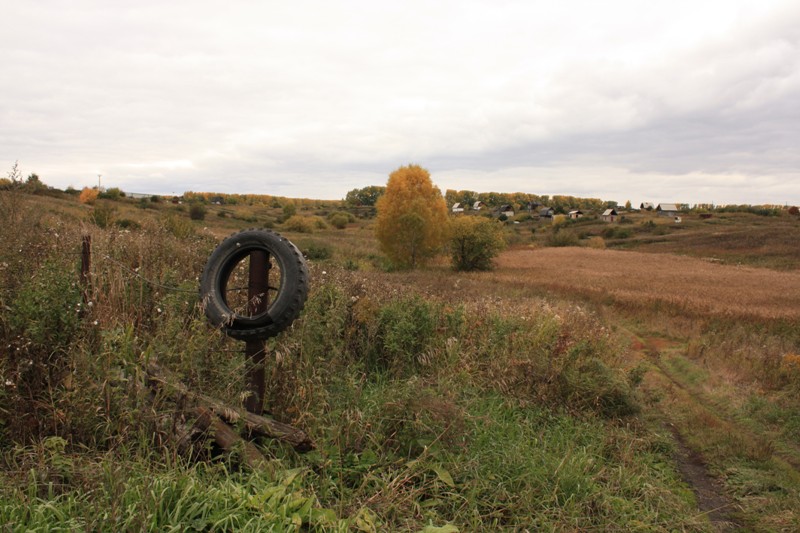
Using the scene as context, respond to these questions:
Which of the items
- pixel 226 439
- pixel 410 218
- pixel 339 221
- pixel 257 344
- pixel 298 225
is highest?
pixel 339 221

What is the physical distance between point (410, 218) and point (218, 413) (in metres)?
33.9

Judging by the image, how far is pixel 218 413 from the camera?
3.98 metres

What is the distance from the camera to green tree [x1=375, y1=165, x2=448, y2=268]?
37688 mm

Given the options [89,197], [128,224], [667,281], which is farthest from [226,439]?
[89,197]

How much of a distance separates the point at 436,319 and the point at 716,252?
5706 centimetres

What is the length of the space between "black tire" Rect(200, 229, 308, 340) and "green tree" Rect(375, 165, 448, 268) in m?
32.3

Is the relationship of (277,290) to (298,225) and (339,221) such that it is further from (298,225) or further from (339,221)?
(339,221)

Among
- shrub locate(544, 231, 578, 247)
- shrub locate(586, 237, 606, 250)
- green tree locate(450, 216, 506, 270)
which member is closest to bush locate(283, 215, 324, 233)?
green tree locate(450, 216, 506, 270)

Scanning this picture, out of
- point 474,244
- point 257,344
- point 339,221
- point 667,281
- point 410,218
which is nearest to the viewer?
point 257,344

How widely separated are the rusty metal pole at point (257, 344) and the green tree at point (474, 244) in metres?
34.7

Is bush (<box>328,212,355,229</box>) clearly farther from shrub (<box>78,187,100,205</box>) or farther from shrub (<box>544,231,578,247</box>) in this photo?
shrub (<box>78,187,100,205</box>)

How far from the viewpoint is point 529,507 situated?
4.24 metres

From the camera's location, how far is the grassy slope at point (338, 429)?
318cm

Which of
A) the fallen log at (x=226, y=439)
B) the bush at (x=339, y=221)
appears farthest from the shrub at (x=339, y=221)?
the fallen log at (x=226, y=439)
